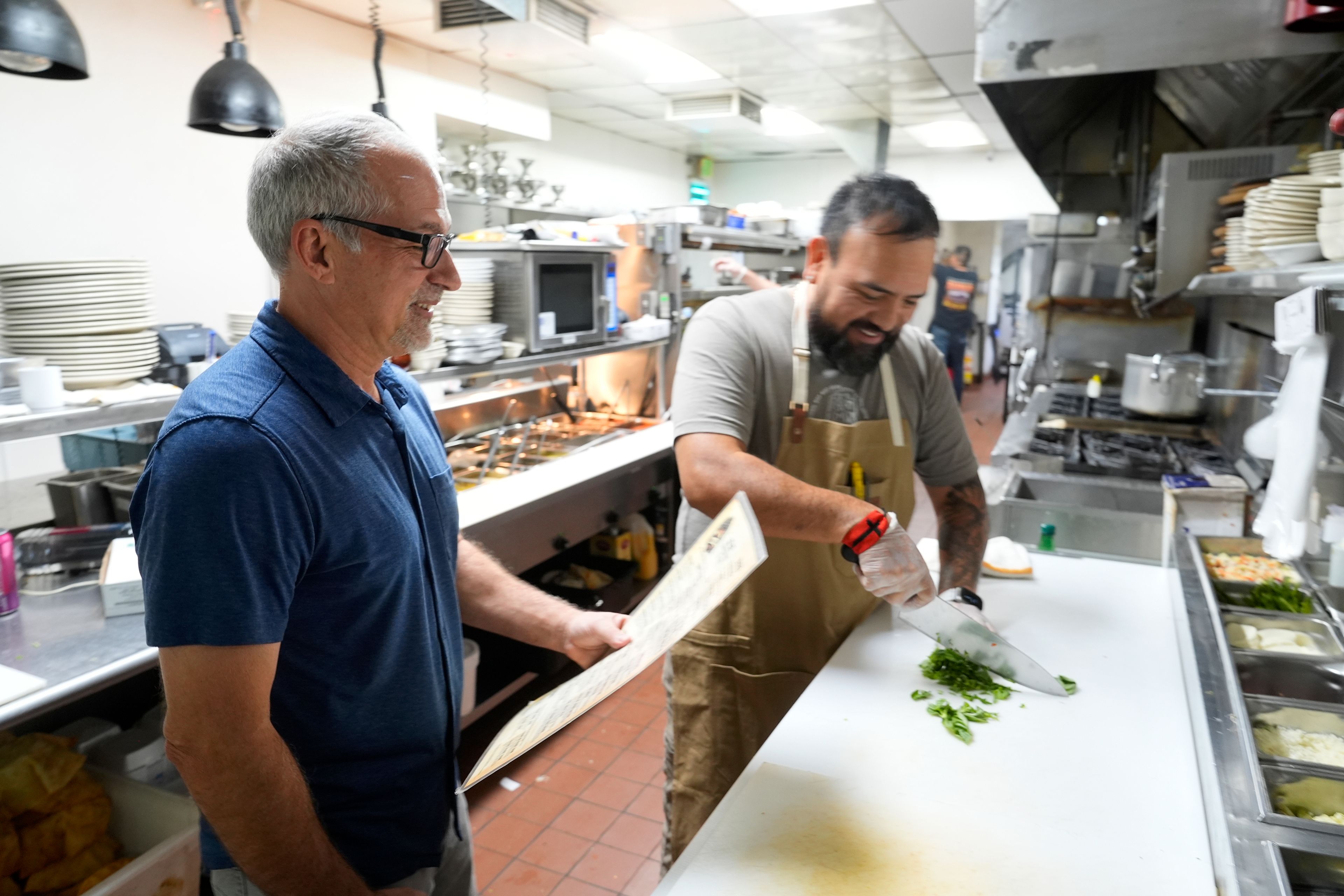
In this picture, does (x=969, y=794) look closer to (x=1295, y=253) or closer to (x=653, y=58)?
(x=1295, y=253)

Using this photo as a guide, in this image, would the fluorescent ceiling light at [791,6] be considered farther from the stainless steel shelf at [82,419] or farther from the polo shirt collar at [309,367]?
the polo shirt collar at [309,367]

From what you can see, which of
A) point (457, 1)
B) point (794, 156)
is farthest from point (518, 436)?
point (794, 156)

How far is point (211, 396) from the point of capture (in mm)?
989

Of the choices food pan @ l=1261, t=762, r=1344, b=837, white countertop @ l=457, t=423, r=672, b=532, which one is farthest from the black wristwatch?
white countertop @ l=457, t=423, r=672, b=532

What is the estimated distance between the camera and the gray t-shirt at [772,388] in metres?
1.69

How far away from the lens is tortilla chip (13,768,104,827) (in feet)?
5.72

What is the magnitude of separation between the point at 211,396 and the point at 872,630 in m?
1.37

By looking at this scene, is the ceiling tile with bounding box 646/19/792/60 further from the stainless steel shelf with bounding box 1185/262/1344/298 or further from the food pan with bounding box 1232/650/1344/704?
the food pan with bounding box 1232/650/1344/704

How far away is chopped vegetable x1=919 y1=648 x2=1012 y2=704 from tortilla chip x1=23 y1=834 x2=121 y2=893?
5.76ft

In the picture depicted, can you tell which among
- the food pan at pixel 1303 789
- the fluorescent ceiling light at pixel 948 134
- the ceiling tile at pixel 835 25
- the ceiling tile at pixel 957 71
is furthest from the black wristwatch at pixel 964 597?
the fluorescent ceiling light at pixel 948 134

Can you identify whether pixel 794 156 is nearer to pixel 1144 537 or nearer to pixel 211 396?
pixel 1144 537

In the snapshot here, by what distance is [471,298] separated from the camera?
3732mm

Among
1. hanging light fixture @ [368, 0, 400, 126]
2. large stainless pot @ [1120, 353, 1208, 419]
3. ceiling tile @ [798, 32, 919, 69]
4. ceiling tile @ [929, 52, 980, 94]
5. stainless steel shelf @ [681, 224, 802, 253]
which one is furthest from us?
ceiling tile @ [929, 52, 980, 94]

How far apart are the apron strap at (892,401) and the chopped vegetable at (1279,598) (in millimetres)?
858
